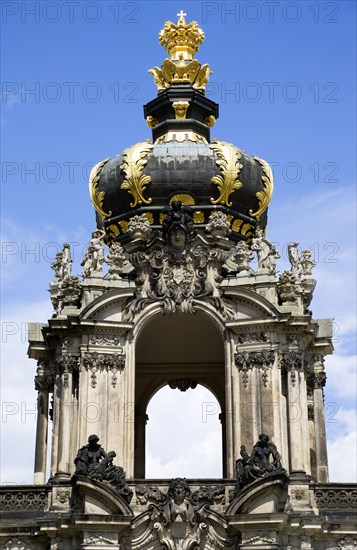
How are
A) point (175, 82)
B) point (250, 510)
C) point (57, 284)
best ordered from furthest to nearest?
point (175, 82) < point (57, 284) < point (250, 510)

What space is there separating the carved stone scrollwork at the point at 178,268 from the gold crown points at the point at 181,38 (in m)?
9.26

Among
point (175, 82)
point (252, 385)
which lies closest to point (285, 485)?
point (252, 385)

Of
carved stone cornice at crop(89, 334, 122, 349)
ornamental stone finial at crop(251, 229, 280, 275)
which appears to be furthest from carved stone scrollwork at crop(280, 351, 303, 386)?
carved stone cornice at crop(89, 334, 122, 349)

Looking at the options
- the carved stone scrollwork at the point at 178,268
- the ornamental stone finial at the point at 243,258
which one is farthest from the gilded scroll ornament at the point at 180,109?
the ornamental stone finial at the point at 243,258

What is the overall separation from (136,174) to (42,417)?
7739 millimetres

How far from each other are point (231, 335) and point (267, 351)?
1.08 m

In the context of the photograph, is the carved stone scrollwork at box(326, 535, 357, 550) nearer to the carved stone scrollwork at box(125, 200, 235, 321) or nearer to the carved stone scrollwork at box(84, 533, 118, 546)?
the carved stone scrollwork at box(84, 533, 118, 546)

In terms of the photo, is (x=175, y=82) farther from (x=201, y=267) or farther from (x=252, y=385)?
(x=252, y=385)

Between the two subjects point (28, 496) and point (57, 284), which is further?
point (57, 284)

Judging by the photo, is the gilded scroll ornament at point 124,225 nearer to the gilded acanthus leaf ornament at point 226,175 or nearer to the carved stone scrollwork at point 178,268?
the gilded acanthus leaf ornament at point 226,175

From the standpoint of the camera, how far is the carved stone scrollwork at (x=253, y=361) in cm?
3475

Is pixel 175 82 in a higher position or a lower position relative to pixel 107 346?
higher

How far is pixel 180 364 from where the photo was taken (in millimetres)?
41281

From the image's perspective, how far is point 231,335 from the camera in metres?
35.2
